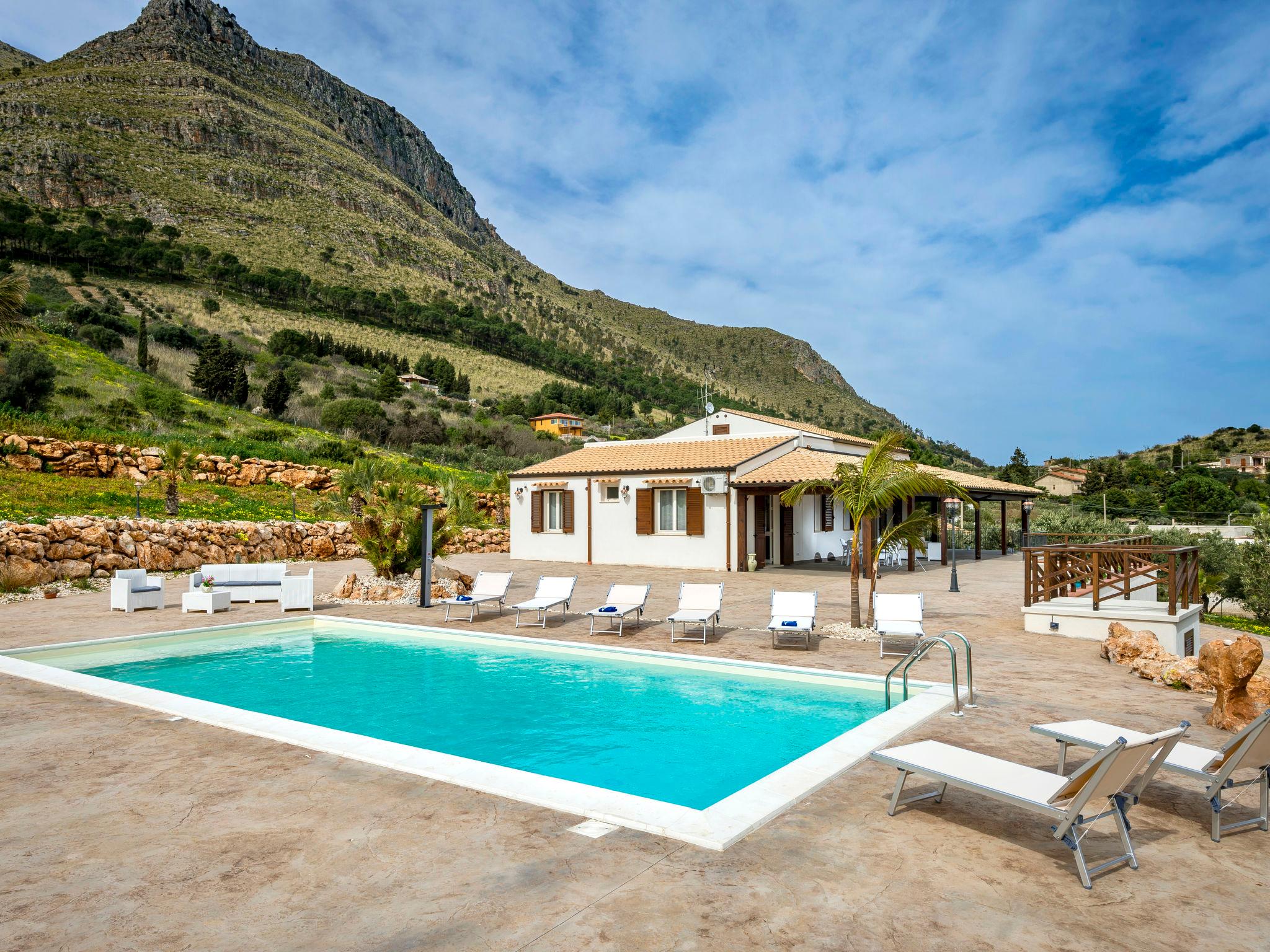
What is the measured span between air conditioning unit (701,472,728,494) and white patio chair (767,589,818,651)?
10.0 m

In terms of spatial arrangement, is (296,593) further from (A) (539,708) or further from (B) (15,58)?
(B) (15,58)

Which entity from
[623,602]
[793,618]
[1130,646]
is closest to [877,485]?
[793,618]

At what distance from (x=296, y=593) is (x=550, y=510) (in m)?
11.5

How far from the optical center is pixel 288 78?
99.9m

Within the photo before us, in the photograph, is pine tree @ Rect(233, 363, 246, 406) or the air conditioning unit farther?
pine tree @ Rect(233, 363, 246, 406)

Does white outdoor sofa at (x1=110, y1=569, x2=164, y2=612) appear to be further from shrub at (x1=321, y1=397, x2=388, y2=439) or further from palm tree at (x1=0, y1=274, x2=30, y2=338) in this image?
shrub at (x1=321, y1=397, x2=388, y2=439)

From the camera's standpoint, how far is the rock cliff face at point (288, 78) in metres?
83.9

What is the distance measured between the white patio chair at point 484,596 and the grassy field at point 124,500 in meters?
9.65

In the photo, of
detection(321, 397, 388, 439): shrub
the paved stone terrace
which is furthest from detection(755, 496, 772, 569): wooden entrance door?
detection(321, 397, 388, 439): shrub

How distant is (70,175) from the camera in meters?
58.3

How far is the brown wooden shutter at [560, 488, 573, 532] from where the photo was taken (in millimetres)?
23281

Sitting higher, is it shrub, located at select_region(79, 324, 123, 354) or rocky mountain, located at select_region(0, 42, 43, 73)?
rocky mountain, located at select_region(0, 42, 43, 73)

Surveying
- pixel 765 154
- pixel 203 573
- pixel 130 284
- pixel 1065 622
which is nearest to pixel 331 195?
pixel 130 284

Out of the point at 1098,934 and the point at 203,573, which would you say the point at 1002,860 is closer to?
the point at 1098,934
